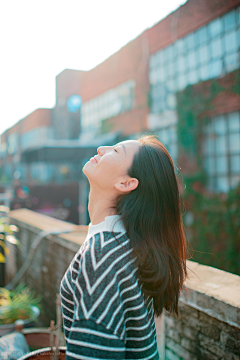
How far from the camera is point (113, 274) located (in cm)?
99

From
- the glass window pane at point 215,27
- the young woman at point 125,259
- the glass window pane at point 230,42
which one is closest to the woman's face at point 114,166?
the young woman at point 125,259

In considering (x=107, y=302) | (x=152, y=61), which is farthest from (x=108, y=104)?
(x=107, y=302)

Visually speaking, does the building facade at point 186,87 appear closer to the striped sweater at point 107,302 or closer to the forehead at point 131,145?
the forehead at point 131,145

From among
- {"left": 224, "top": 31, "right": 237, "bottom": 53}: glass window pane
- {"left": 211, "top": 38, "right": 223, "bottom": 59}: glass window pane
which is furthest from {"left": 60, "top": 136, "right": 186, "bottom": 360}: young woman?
{"left": 211, "top": 38, "right": 223, "bottom": 59}: glass window pane

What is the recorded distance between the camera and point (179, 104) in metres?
8.91

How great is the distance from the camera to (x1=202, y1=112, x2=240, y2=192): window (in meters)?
8.05

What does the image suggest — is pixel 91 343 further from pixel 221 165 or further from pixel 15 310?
pixel 221 165

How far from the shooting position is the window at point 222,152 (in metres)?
8.05

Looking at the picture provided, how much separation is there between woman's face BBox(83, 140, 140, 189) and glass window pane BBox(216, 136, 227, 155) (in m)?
7.82

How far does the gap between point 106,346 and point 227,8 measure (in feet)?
31.0

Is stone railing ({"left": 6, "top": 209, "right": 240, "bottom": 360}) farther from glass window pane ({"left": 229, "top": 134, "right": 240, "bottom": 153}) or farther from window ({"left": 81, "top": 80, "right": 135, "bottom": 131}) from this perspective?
window ({"left": 81, "top": 80, "right": 135, "bottom": 131})

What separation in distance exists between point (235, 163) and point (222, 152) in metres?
0.53

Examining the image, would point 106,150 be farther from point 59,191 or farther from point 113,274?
point 59,191

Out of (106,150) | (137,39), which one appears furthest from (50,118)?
(106,150)
